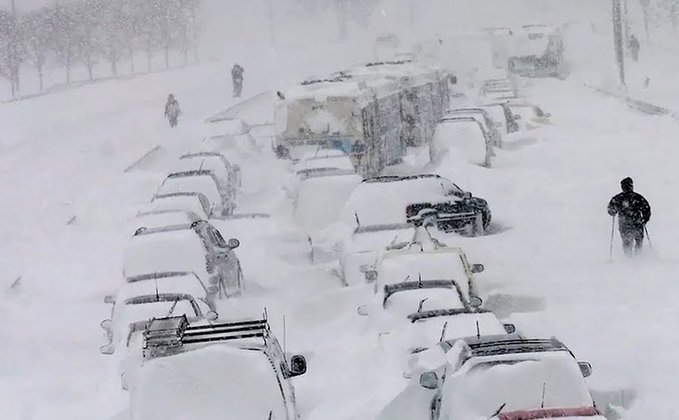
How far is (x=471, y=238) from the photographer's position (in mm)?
17219

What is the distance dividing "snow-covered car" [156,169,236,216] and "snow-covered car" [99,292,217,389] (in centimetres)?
778

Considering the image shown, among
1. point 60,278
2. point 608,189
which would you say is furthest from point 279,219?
point 608,189

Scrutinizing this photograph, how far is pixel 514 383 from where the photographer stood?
722 cm

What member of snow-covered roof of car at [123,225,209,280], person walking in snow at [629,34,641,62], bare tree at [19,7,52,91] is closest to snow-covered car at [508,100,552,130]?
snow-covered roof of car at [123,225,209,280]

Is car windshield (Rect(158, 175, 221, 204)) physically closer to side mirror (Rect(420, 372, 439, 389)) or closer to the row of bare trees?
side mirror (Rect(420, 372, 439, 389))

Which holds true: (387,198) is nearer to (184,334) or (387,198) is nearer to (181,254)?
(181,254)

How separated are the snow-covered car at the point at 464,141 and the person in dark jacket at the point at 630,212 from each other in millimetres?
9144

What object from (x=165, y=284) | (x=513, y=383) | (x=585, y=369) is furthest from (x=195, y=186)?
(x=513, y=383)

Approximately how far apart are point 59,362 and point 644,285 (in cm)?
833

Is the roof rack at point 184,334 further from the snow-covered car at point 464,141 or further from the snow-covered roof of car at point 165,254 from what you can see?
the snow-covered car at point 464,141

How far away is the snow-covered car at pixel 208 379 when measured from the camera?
23.4 ft

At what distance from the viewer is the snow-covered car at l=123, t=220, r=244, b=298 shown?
44.3 ft

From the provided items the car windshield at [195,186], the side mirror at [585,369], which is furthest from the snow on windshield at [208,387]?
the car windshield at [195,186]

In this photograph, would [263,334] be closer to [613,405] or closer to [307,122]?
[613,405]
